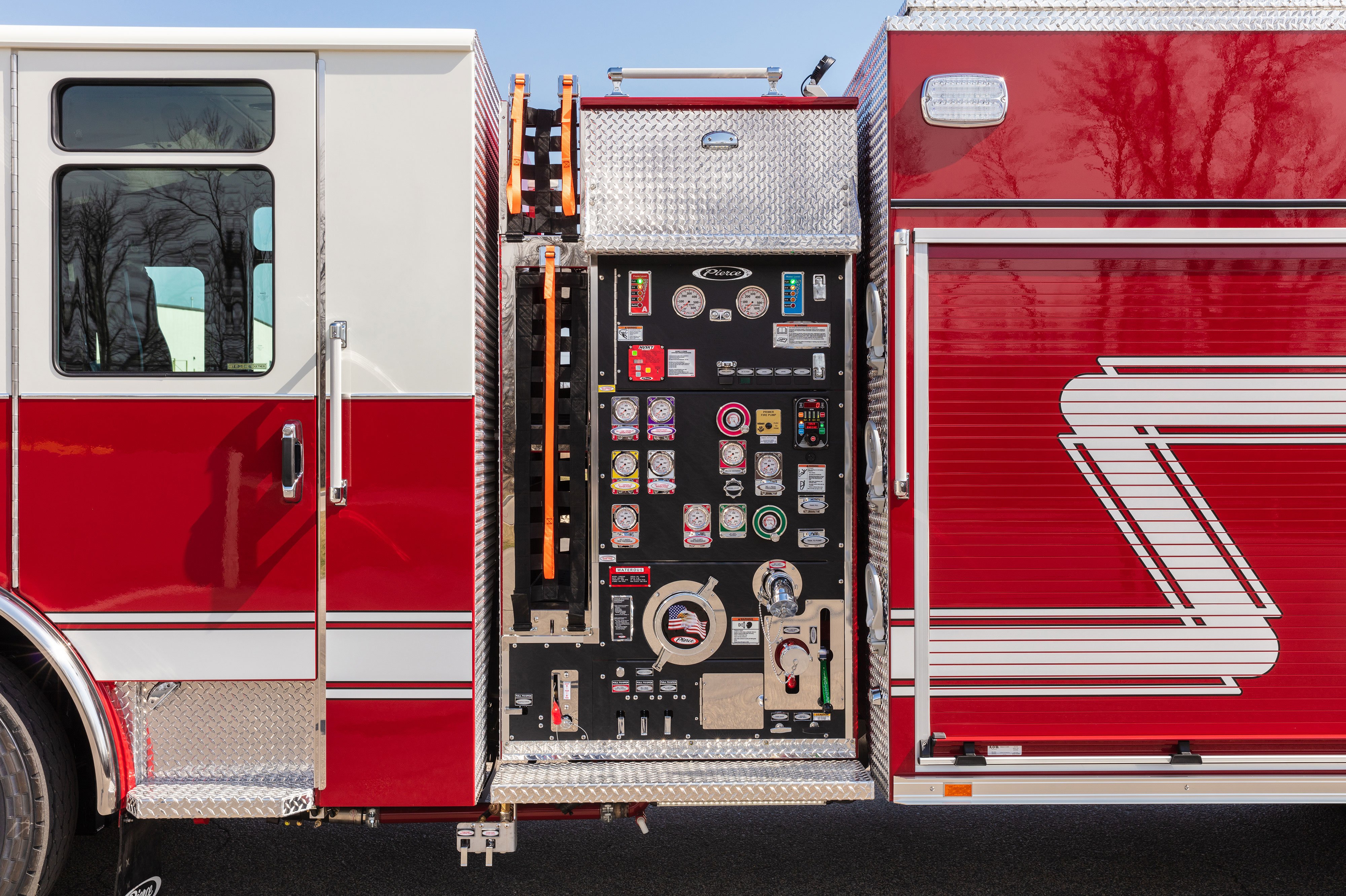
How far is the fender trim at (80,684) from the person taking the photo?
2355 millimetres

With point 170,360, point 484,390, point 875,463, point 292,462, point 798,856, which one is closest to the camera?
point 292,462

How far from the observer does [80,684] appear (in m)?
2.37

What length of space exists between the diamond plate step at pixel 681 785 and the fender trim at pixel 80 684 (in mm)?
1186

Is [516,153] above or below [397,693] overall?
above

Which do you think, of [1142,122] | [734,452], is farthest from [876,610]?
[1142,122]

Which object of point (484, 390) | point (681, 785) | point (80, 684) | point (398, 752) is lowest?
point (681, 785)

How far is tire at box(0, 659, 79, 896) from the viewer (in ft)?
7.77

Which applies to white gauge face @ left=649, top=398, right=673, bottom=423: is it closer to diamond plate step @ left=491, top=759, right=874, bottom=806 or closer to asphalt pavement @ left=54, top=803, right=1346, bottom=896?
diamond plate step @ left=491, top=759, right=874, bottom=806

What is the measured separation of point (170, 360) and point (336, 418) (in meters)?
0.60

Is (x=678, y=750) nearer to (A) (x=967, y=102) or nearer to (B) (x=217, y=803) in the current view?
(B) (x=217, y=803)

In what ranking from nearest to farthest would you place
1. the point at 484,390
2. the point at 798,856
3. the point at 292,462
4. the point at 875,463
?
1. the point at 292,462
2. the point at 875,463
3. the point at 484,390
4. the point at 798,856

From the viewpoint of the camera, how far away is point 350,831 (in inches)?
138

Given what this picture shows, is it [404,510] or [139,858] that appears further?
[139,858]

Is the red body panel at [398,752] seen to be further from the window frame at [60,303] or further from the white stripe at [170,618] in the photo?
the window frame at [60,303]
